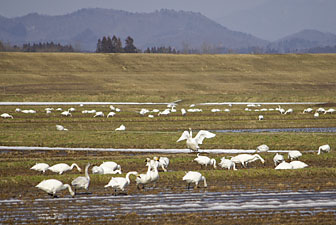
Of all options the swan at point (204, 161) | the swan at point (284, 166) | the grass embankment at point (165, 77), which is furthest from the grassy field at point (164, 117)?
the swan at point (284, 166)

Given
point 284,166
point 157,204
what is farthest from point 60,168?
point 284,166

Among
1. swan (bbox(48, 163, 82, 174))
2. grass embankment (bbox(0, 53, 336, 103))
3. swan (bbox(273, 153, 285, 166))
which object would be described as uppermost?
swan (bbox(48, 163, 82, 174))

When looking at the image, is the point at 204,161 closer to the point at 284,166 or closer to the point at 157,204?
the point at 284,166

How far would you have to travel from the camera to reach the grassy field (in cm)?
2384

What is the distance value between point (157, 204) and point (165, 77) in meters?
87.9

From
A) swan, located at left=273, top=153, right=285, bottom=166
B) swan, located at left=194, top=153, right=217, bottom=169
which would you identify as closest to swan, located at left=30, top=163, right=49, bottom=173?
swan, located at left=194, top=153, right=217, bottom=169

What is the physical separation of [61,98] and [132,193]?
54257 millimetres

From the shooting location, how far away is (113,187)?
2039 centimetres

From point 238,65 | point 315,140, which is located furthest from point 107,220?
point 238,65

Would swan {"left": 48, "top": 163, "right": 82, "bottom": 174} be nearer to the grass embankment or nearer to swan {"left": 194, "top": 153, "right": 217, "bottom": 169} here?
swan {"left": 194, "top": 153, "right": 217, "bottom": 169}

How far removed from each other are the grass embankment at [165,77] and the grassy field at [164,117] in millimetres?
187

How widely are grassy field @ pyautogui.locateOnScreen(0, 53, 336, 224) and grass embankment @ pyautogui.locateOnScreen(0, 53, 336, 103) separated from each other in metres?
0.19

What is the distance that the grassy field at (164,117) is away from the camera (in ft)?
78.2

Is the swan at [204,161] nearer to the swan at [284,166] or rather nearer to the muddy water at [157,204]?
the swan at [284,166]
